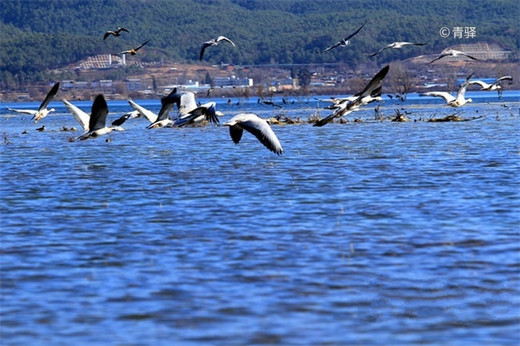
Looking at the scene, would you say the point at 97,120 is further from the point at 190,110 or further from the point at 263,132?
the point at 263,132

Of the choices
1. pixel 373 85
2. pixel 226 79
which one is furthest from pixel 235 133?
pixel 226 79

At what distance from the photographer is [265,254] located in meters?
11.7

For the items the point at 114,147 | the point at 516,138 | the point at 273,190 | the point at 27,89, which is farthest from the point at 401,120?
the point at 27,89

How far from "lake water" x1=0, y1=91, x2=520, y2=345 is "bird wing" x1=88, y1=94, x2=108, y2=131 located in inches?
44.3

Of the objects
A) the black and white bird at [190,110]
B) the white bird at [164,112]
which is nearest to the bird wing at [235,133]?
the black and white bird at [190,110]

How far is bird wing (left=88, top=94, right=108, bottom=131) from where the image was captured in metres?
20.2

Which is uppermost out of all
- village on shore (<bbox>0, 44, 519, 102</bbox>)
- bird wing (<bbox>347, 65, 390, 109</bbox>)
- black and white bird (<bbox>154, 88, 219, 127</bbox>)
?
bird wing (<bbox>347, 65, 390, 109</bbox>)

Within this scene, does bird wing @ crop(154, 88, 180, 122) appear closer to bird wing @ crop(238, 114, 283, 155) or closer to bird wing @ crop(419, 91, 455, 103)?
bird wing @ crop(238, 114, 283, 155)

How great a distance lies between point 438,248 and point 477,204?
397 cm

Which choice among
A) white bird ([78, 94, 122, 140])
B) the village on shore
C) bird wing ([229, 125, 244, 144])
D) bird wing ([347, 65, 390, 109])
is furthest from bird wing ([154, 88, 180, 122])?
the village on shore

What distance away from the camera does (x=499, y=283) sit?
1005cm

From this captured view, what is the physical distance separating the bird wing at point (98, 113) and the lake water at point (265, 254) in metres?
1.13

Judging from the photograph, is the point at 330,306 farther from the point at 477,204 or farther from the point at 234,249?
the point at 477,204

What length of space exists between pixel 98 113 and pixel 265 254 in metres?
10.1
